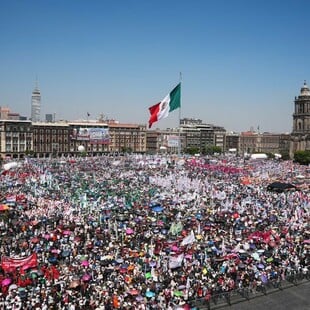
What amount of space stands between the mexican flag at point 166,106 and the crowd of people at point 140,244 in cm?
724

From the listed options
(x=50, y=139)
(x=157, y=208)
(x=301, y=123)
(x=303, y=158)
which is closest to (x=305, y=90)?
(x=301, y=123)

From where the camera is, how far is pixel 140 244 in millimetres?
21578

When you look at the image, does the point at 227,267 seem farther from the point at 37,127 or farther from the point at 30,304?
the point at 37,127

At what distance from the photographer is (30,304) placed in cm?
1454

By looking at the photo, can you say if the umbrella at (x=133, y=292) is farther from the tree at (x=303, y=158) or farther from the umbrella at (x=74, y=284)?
the tree at (x=303, y=158)

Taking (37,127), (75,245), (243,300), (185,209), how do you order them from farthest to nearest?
(37,127)
(185,209)
(75,245)
(243,300)

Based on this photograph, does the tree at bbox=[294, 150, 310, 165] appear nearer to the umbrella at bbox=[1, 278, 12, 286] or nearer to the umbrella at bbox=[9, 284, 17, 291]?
the umbrella at bbox=[1, 278, 12, 286]

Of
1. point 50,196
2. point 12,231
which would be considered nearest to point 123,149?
point 50,196

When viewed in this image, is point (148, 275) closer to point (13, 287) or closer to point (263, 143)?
point (13, 287)

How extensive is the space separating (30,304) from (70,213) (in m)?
11.7

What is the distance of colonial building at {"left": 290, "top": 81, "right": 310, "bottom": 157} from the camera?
374 feet

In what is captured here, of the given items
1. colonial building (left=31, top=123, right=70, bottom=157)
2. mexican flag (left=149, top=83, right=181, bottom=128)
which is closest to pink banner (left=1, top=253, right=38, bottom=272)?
mexican flag (left=149, top=83, right=181, bottom=128)

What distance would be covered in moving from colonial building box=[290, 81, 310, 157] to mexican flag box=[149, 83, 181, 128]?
81145mm

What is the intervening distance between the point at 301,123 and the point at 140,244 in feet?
348
